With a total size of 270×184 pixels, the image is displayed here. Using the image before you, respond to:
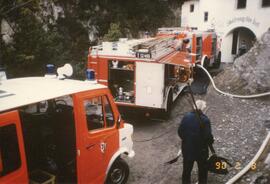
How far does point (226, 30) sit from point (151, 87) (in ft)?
62.5

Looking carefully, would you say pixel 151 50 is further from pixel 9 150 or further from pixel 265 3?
pixel 265 3

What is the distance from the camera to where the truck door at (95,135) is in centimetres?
503

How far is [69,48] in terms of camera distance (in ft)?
63.1

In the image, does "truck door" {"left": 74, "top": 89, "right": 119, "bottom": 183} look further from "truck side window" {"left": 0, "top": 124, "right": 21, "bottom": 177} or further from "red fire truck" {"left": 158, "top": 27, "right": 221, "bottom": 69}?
"red fire truck" {"left": 158, "top": 27, "right": 221, "bottom": 69}

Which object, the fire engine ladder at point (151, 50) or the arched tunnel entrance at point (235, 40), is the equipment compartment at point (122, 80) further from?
the arched tunnel entrance at point (235, 40)

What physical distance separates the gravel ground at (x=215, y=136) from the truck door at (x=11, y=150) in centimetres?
328

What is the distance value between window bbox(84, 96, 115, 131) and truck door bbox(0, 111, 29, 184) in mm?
1691

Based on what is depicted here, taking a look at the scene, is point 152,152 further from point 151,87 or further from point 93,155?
point 93,155

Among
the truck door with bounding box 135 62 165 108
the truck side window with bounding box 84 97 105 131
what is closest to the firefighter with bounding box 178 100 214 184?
the truck side window with bounding box 84 97 105 131

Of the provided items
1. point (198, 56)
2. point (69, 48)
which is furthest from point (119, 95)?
point (69, 48)

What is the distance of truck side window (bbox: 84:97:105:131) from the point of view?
5.63 metres

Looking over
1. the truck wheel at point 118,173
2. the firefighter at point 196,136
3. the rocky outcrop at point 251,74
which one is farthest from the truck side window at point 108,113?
the rocky outcrop at point 251,74

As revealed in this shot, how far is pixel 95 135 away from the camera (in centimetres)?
534

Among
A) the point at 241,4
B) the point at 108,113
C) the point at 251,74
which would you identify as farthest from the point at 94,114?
the point at 241,4
